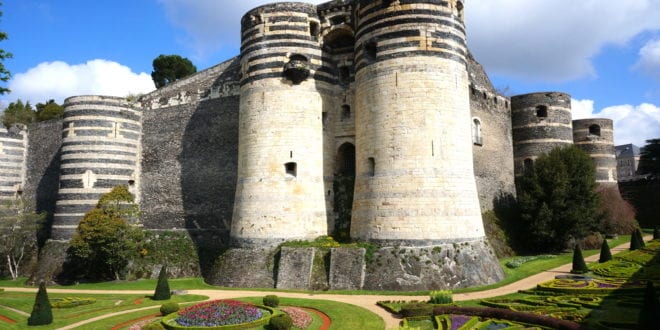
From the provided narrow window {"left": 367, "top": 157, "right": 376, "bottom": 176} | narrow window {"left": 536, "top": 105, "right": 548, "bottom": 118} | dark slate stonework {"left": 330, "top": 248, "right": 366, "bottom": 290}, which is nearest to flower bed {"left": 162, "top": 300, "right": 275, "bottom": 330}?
dark slate stonework {"left": 330, "top": 248, "right": 366, "bottom": 290}

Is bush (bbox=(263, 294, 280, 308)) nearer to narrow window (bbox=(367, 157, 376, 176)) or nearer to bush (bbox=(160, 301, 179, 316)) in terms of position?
bush (bbox=(160, 301, 179, 316))

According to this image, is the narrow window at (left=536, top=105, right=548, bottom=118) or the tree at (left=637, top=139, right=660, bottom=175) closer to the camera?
the narrow window at (left=536, top=105, right=548, bottom=118)

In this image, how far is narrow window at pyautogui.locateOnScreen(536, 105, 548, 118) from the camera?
35.9m

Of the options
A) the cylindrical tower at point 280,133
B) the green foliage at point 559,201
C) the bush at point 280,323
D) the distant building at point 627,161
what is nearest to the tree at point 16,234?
the cylindrical tower at point 280,133

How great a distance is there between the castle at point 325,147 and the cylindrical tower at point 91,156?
0.27 feet

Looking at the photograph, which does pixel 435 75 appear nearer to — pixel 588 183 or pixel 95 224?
pixel 588 183

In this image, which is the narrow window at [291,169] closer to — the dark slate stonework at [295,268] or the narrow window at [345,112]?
the dark slate stonework at [295,268]

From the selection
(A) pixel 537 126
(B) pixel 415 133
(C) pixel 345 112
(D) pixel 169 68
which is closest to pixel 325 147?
(C) pixel 345 112

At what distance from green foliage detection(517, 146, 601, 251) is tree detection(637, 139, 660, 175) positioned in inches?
1049

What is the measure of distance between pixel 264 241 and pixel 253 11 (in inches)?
484

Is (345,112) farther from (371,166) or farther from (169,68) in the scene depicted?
(169,68)

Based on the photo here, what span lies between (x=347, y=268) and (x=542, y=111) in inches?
903

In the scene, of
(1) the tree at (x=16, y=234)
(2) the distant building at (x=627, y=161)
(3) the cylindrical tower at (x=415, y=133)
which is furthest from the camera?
(2) the distant building at (x=627, y=161)

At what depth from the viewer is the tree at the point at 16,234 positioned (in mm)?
31562
